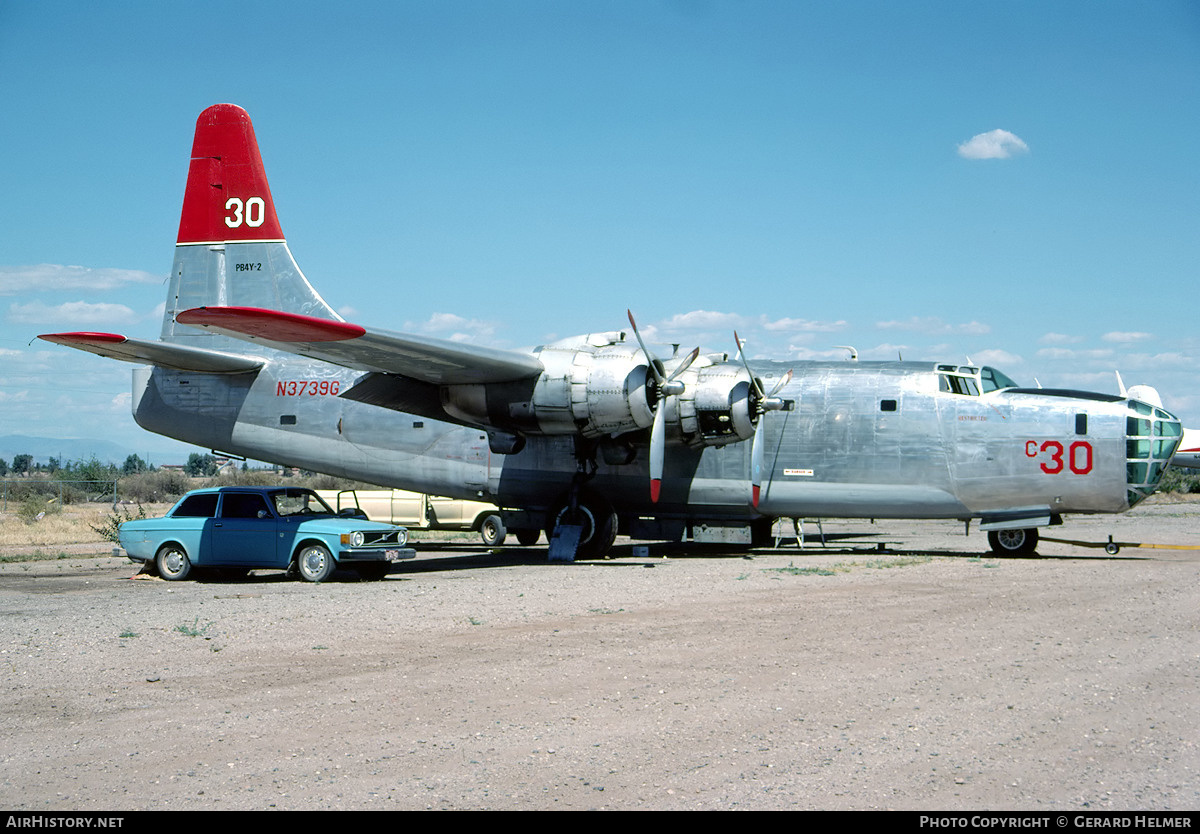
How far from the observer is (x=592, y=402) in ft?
60.6

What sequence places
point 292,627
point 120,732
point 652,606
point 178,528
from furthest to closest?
point 178,528
point 652,606
point 292,627
point 120,732

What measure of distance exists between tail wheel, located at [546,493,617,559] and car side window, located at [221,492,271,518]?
6229mm

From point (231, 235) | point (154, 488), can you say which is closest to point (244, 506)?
point (231, 235)

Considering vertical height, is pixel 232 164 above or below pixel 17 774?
above

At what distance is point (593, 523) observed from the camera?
798 inches

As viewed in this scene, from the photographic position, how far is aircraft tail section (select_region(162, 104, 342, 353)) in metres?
22.5

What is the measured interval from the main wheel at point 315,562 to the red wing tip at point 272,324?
317cm

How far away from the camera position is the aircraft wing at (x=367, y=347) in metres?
14.9

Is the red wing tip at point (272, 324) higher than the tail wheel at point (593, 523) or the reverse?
higher

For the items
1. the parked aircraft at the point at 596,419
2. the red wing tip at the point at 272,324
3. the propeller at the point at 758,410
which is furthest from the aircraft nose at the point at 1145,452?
the red wing tip at the point at 272,324

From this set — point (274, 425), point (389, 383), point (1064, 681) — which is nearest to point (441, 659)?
point (1064, 681)

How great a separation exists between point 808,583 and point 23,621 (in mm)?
9863

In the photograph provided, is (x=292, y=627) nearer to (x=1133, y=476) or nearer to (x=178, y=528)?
(x=178, y=528)

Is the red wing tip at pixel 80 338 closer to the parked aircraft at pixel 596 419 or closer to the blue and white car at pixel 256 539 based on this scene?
the parked aircraft at pixel 596 419
